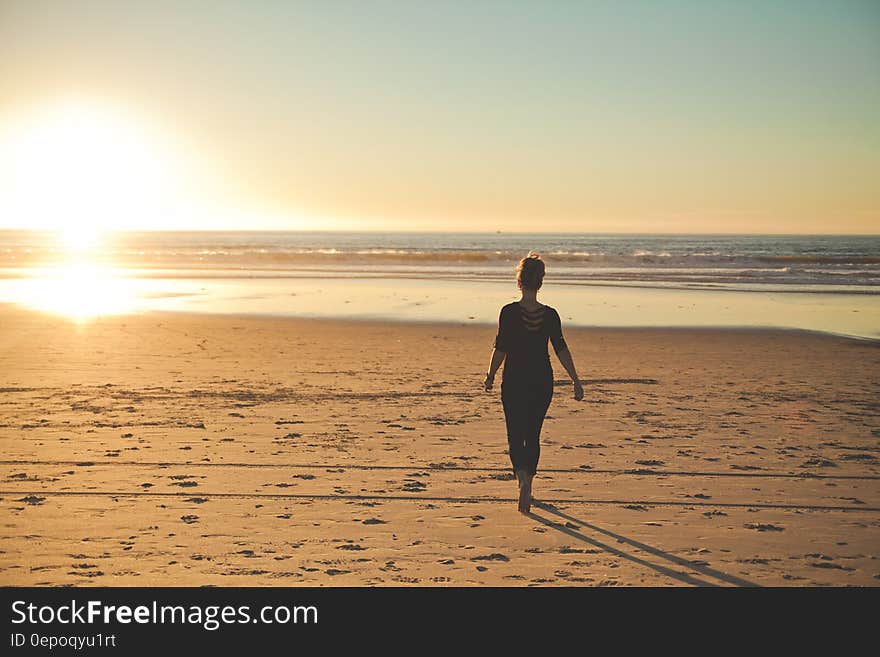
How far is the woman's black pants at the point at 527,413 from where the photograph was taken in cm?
603

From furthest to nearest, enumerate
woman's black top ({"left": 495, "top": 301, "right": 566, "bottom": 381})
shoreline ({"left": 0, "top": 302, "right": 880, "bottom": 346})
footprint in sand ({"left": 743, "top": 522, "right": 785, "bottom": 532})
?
shoreline ({"left": 0, "top": 302, "right": 880, "bottom": 346}) → woman's black top ({"left": 495, "top": 301, "right": 566, "bottom": 381}) → footprint in sand ({"left": 743, "top": 522, "right": 785, "bottom": 532})

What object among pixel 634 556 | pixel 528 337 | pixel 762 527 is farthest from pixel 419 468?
pixel 762 527

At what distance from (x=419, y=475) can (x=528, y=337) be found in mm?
1779

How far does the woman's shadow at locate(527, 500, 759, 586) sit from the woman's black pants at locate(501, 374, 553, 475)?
38 cm

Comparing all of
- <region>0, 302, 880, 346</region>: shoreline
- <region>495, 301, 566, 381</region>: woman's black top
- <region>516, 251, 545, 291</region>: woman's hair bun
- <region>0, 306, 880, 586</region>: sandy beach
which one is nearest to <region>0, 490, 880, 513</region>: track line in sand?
<region>0, 306, 880, 586</region>: sandy beach

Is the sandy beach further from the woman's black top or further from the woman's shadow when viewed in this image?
the woman's black top

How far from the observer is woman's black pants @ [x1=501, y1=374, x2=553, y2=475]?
19.8 feet

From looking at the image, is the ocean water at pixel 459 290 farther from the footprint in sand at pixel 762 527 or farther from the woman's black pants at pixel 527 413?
the footprint in sand at pixel 762 527

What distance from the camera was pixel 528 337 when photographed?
19.8 feet

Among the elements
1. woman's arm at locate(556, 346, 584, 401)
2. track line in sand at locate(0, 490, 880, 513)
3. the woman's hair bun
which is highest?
the woman's hair bun

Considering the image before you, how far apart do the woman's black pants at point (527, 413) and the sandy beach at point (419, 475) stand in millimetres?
437

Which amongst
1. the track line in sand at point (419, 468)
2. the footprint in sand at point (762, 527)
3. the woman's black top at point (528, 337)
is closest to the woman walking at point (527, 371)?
the woman's black top at point (528, 337)
